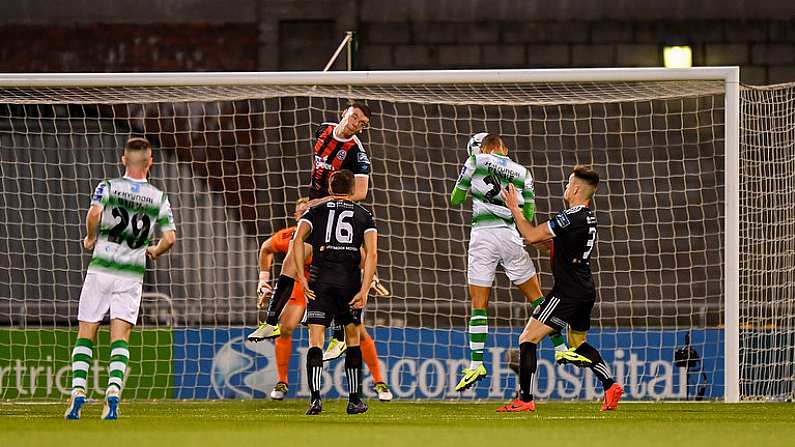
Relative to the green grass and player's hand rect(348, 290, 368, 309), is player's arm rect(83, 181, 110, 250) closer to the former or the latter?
the green grass

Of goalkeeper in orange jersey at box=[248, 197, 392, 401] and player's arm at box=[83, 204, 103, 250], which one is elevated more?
player's arm at box=[83, 204, 103, 250]

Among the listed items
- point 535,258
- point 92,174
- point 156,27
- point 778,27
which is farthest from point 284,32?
point 778,27

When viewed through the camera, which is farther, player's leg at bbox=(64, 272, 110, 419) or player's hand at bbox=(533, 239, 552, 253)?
player's hand at bbox=(533, 239, 552, 253)

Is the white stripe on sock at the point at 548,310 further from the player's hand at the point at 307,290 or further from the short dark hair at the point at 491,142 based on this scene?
the short dark hair at the point at 491,142

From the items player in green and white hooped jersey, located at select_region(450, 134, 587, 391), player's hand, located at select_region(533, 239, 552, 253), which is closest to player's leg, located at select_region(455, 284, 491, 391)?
player in green and white hooped jersey, located at select_region(450, 134, 587, 391)

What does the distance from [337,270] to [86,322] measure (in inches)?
60.2

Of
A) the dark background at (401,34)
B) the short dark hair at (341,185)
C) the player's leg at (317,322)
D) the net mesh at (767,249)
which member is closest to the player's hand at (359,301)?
the player's leg at (317,322)

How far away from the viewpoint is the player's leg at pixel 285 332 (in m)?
9.92

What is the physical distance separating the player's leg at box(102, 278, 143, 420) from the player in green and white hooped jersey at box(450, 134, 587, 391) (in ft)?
8.80

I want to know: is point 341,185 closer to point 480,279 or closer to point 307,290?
point 307,290

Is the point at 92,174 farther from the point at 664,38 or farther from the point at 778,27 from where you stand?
the point at 778,27

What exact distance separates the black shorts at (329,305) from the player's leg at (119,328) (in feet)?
3.49

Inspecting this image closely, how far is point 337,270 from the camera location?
8.17 meters

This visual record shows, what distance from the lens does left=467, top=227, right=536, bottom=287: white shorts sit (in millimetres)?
9648
